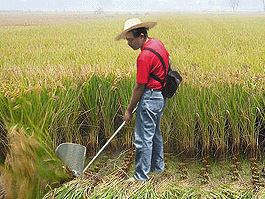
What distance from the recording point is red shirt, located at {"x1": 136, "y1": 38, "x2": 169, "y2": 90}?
10.5 feet

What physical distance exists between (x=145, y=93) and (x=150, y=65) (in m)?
0.26

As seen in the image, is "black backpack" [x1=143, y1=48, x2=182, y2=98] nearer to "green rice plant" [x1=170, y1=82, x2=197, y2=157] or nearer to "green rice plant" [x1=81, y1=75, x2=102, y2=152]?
"green rice plant" [x1=170, y1=82, x2=197, y2=157]

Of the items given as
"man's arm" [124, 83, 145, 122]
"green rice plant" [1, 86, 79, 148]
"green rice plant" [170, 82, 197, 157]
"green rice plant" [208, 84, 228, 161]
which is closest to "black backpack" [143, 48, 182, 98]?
"man's arm" [124, 83, 145, 122]

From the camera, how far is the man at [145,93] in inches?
127

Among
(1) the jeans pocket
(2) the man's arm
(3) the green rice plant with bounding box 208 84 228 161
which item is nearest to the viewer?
(2) the man's arm

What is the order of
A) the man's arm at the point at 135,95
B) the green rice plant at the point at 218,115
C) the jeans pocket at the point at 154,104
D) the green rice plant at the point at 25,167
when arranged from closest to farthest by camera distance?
the green rice plant at the point at 25,167 < the man's arm at the point at 135,95 < the jeans pocket at the point at 154,104 < the green rice plant at the point at 218,115

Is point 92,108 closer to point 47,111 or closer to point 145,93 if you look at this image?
point 47,111

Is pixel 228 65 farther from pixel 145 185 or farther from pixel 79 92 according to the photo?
pixel 145 185

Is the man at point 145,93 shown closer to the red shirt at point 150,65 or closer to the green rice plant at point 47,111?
the red shirt at point 150,65

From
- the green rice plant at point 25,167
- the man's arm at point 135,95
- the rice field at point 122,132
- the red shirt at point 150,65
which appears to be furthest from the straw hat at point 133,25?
the green rice plant at point 25,167

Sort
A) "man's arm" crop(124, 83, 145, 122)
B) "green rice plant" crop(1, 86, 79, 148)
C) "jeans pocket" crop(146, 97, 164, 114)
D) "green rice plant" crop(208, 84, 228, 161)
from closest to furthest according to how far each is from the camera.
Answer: "man's arm" crop(124, 83, 145, 122) → "jeans pocket" crop(146, 97, 164, 114) → "green rice plant" crop(1, 86, 79, 148) → "green rice plant" crop(208, 84, 228, 161)

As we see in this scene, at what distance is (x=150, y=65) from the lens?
3.22 m

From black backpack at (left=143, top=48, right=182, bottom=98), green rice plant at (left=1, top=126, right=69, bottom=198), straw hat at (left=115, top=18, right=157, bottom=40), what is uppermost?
straw hat at (left=115, top=18, right=157, bottom=40)

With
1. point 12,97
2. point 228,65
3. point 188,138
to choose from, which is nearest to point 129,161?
point 188,138
